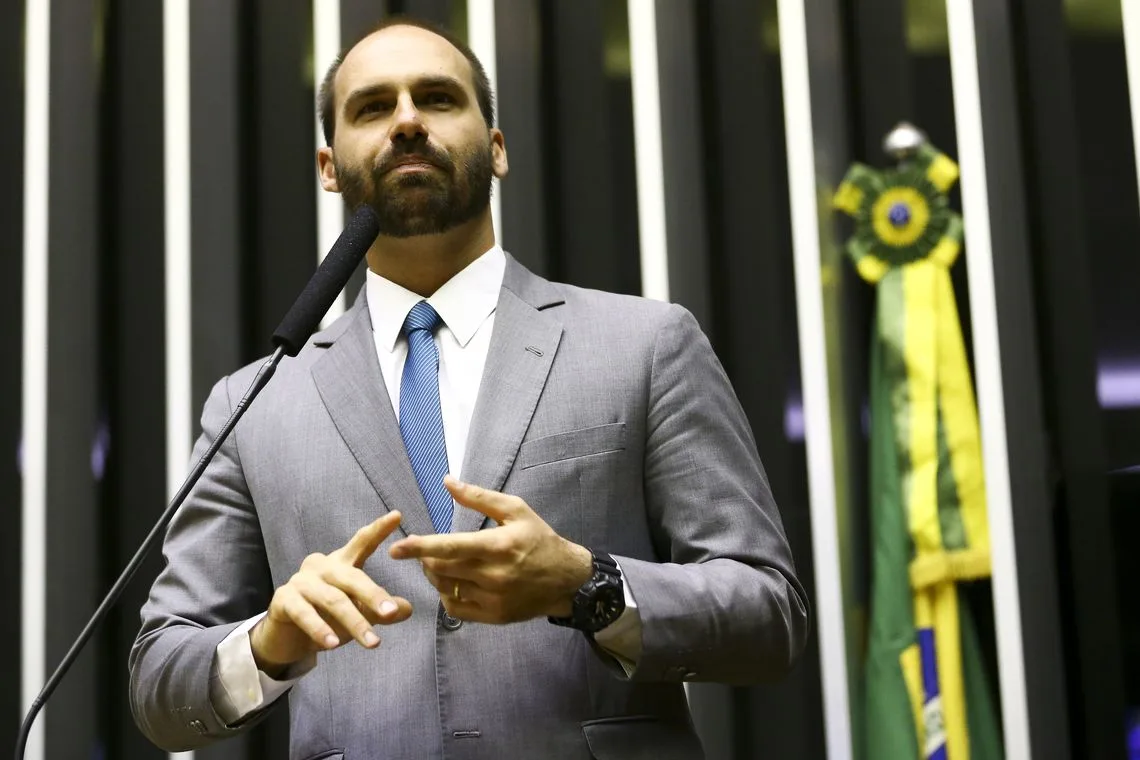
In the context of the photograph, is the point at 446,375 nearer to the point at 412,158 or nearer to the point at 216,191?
the point at 412,158

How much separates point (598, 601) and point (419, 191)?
0.68 metres

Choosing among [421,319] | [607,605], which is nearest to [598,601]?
[607,605]

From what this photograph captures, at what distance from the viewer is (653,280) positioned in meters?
2.83

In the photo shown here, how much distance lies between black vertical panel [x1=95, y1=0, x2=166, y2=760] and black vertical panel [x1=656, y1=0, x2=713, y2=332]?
1.10 meters

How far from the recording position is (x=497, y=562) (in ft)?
4.19

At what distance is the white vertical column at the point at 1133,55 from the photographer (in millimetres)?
2742

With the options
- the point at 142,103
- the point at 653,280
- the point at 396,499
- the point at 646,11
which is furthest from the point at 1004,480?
the point at 142,103

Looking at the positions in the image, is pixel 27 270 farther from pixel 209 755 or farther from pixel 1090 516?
pixel 1090 516

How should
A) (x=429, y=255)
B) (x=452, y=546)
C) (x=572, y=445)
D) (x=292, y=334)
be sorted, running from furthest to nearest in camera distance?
(x=429, y=255)
(x=572, y=445)
(x=292, y=334)
(x=452, y=546)

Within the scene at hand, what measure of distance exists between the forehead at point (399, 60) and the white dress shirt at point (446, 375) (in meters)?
0.26

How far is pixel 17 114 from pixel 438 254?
159cm

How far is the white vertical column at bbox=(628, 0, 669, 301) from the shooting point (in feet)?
9.32

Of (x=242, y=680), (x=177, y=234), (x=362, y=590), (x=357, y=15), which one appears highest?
(x=357, y=15)

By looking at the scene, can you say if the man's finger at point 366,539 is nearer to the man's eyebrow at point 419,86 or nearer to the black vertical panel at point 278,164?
the man's eyebrow at point 419,86
